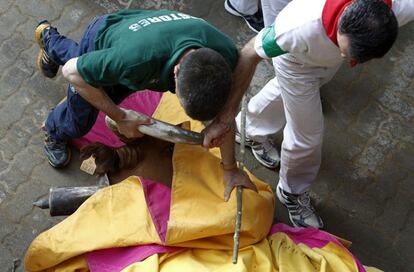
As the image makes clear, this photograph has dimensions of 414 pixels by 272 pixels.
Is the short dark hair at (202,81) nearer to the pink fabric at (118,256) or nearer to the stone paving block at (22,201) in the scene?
the pink fabric at (118,256)

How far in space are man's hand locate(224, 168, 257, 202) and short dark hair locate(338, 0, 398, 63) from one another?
901 mm

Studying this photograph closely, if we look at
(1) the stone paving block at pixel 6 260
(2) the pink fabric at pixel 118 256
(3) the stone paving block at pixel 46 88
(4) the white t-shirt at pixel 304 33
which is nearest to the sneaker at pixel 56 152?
(3) the stone paving block at pixel 46 88

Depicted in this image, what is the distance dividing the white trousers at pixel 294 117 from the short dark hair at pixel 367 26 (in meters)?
0.50

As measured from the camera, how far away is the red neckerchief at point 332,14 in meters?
2.26

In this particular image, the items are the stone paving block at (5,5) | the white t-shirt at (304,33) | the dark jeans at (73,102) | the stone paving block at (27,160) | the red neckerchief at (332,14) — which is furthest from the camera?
the stone paving block at (5,5)

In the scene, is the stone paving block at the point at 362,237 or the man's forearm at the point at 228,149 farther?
the stone paving block at the point at 362,237

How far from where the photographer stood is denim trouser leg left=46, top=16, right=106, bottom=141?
3002mm

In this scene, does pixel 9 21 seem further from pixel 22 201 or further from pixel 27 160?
pixel 22 201

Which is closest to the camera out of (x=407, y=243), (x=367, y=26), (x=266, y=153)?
(x=367, y=26)

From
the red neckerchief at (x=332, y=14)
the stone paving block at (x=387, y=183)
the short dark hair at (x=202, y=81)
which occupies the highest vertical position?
the red neckerchief at (x=332, y=14)

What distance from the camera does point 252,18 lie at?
4.09m

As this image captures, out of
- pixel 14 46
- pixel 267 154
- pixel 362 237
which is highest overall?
pixel 14 46

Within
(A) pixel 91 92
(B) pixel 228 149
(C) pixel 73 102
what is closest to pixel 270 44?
(B) pixel 228 149

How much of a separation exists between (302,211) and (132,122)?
1.30 metres
